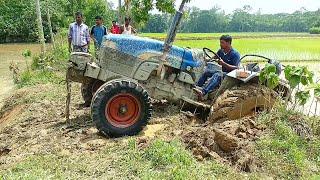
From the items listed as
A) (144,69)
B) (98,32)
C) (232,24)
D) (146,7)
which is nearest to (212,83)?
(144,69)

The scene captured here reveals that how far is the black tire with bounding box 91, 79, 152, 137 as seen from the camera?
238 inches

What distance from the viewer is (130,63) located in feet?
22.3

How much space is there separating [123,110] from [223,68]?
2031 millimetres

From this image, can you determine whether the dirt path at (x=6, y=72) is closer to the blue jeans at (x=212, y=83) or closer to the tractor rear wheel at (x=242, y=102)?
the blue jeans at (x=212, y=83)

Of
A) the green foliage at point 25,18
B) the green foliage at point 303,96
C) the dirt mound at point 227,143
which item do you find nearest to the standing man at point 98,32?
the dirt mound at point 227,143

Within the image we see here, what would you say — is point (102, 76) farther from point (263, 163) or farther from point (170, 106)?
point (263, 163)

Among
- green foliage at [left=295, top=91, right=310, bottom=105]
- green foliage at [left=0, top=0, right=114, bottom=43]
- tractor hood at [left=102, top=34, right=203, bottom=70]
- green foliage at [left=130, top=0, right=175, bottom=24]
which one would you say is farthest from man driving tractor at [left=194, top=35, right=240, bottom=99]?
green foliage at [left=0, top=0, right=114, bottom=43]

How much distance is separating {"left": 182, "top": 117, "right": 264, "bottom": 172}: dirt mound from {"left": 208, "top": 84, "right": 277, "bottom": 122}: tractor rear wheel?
1.48 feet

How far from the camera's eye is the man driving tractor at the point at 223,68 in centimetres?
723

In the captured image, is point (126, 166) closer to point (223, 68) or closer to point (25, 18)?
point (223, 68)

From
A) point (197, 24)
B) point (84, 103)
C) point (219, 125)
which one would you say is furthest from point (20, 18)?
point (197, 24)

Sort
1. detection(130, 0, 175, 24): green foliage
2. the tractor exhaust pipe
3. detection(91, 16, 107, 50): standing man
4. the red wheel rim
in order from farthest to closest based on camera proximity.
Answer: detection(130, 0, 175, 24): green foliage → detection(91, 16, 107, 50): standing man → the tractor exhaust pipe → the red wheel rim

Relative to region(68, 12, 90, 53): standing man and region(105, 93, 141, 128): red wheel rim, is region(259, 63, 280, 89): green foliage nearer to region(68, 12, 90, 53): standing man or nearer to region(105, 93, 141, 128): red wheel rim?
region(105, 93, 141, 128): red wheel rim

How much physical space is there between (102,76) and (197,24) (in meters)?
71.0
